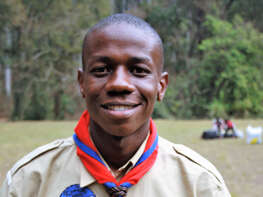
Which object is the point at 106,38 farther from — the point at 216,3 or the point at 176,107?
the point at 216,3

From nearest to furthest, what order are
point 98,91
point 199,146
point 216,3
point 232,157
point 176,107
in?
1. point 98,91
2. point 232,157
3. point 199,146
4. point 176,107
5. point 216,3

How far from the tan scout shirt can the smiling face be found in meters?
0.28

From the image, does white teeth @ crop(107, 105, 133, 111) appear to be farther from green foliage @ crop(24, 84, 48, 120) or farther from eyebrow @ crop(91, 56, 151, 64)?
green foliage @ crop(24, 84, 48, 120)

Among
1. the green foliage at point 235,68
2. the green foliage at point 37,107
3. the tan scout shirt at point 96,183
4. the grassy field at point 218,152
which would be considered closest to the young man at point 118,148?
the tan scout shirt at point 96,183

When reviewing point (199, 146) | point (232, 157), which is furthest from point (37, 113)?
point (232, 157)

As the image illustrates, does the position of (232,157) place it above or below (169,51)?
below

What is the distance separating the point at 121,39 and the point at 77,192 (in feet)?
2.65

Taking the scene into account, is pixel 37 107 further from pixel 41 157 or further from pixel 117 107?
pixel 117 107

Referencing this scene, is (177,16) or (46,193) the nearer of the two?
(46,193)

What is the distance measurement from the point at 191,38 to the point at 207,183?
56.2 ft

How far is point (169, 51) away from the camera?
18047mm

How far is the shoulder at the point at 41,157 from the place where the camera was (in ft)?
5.70

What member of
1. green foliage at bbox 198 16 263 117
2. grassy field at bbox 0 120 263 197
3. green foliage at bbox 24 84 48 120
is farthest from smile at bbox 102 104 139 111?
green foliage at bbox 24 84 48 120

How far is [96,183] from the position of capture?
5.43 ft
